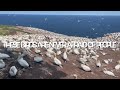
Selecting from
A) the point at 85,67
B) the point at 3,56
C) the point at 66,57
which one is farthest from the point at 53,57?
the point at 3,56

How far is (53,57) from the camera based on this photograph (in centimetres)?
246

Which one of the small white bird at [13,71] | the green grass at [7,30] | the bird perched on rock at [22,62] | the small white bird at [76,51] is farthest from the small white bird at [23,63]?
the small white bird at [76,51]

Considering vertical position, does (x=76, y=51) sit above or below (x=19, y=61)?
above

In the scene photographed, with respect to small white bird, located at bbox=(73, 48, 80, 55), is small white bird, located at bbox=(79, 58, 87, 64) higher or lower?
lower

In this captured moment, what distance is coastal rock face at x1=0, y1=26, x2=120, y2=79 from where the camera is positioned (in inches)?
93.1

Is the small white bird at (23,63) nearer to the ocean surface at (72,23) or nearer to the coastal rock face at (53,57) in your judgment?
the coastal rock face at (53,57)

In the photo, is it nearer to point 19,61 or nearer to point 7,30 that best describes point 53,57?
point 19,61

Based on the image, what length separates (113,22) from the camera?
2.38 meters

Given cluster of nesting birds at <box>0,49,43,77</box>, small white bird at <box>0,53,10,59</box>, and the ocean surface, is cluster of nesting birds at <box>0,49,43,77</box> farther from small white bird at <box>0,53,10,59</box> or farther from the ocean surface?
the ocean surface

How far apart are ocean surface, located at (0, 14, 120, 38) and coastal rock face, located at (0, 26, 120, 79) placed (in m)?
0.06

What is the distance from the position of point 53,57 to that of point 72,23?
1.69 feet

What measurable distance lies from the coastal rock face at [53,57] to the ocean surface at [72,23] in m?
0.06

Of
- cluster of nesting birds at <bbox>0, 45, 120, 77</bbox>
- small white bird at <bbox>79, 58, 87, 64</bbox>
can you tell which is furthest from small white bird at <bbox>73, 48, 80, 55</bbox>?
small white bird at <bbox>79, 58, 87, 64</bbox>
